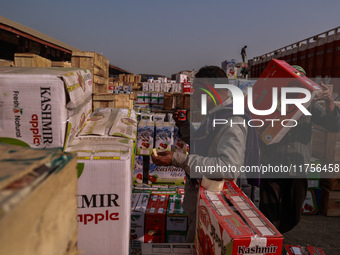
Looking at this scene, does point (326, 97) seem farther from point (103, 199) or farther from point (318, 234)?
point (318, 234)

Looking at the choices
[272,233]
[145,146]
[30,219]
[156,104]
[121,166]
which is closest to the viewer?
[30,219]

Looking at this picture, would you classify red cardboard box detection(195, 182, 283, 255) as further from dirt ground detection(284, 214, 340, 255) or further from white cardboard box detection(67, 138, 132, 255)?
dirt ground detection(284, 214, 340, 255)

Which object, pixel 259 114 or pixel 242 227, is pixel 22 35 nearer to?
pixel 259 114

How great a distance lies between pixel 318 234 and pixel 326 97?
2637mm

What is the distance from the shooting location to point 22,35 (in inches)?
308

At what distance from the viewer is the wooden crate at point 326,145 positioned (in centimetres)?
473

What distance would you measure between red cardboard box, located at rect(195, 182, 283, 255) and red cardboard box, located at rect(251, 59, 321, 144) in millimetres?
770

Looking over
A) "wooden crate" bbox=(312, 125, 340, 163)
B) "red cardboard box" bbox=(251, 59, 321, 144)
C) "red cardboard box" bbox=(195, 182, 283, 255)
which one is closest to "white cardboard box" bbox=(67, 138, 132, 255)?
"red cardboard box" bbox=(195, 182, 283, 255)

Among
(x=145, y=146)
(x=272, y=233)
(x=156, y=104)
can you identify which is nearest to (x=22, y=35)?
(x=156, y=104)

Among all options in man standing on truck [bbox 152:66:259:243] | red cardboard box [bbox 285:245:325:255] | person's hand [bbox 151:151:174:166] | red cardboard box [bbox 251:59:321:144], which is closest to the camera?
man standing on truck [bbox 152:66:259:243]

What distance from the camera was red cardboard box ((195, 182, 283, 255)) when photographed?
1.43 metres

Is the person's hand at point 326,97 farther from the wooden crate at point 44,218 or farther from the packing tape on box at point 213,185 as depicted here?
the wooden crate at point 44,218

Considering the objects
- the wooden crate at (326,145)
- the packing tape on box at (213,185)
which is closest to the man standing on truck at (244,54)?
the wooden crate at (326,145)

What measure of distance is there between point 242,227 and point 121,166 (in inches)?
31.5
